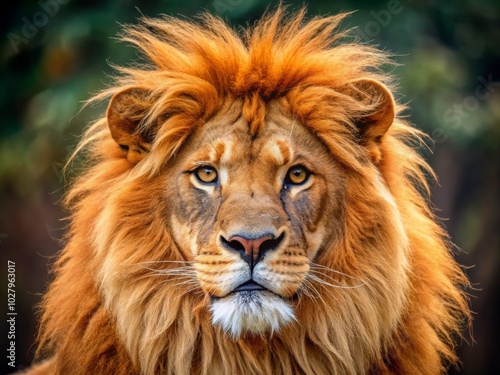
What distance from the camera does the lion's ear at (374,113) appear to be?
388 centimetres

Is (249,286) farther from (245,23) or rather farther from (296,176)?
(245,23)

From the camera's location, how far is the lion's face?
347 cm

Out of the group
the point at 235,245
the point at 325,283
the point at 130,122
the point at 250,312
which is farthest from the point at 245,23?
the point at 250,312

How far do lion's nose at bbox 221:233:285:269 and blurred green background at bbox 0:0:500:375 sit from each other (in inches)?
128

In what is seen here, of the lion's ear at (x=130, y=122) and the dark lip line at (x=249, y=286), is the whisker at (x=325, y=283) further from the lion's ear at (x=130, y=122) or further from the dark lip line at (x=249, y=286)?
the lion's ear at (x=130, y=122)

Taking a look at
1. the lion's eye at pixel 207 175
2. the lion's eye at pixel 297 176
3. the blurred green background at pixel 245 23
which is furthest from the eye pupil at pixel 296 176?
the blurred green background at pixel 245 23

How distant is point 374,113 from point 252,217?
836mm

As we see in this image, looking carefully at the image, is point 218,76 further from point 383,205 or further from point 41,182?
point 41,182

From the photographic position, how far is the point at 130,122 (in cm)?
395

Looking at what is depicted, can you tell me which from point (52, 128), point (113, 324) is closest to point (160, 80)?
point (113, 324)

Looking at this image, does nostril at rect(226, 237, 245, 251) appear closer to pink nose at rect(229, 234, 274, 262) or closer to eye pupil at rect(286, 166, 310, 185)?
pink nose at rect(229, 234, 274, 262)

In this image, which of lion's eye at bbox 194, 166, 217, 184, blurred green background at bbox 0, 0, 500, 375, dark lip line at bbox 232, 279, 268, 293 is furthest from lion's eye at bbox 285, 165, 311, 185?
blurred green background at bbox 0, 0, 500, 375

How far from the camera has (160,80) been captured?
3975 mm

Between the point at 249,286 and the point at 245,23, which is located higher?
the point at 245,23
